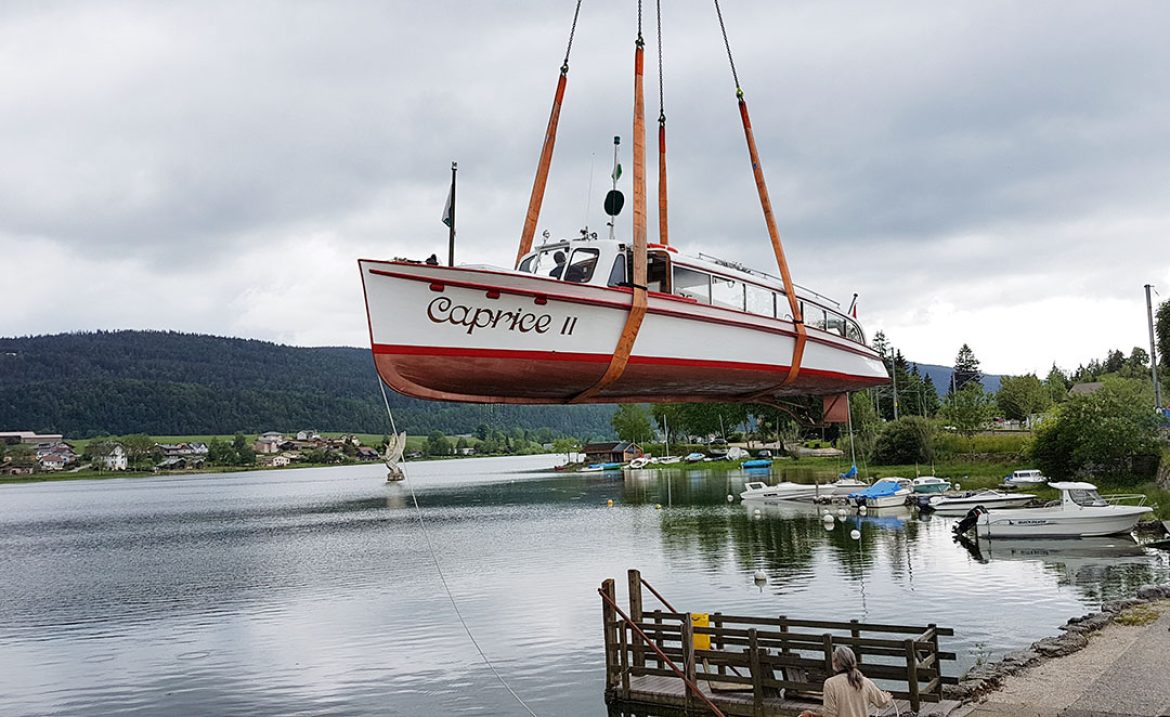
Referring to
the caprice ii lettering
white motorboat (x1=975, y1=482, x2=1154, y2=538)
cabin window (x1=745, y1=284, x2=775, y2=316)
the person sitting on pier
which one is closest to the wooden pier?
the person sitting on pier

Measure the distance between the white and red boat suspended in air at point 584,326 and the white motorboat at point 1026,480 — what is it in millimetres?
40773

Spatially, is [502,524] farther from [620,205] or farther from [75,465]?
[75,465]

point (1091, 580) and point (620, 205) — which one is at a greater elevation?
point (620, 205)

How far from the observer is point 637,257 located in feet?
19.8

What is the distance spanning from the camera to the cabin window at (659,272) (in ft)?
26.2

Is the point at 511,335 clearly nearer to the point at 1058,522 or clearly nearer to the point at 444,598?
the point at 444,598

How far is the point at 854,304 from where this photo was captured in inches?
538

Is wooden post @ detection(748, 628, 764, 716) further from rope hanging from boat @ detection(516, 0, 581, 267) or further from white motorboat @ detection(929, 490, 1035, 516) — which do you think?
white motorboat @ detection(929, 490, 1035, 516)

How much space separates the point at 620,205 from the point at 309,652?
16.8m

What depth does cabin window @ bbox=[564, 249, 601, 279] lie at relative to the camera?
785 centimetres

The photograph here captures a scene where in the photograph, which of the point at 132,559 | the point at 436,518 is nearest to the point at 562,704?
the point at 132,559

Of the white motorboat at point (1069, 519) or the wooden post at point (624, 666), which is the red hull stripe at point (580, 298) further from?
the white motorboat at point (1069, 519)

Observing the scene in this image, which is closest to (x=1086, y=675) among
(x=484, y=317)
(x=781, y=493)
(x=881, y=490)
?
(x=484, y=317)

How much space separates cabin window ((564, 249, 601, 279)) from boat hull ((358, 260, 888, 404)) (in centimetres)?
103
